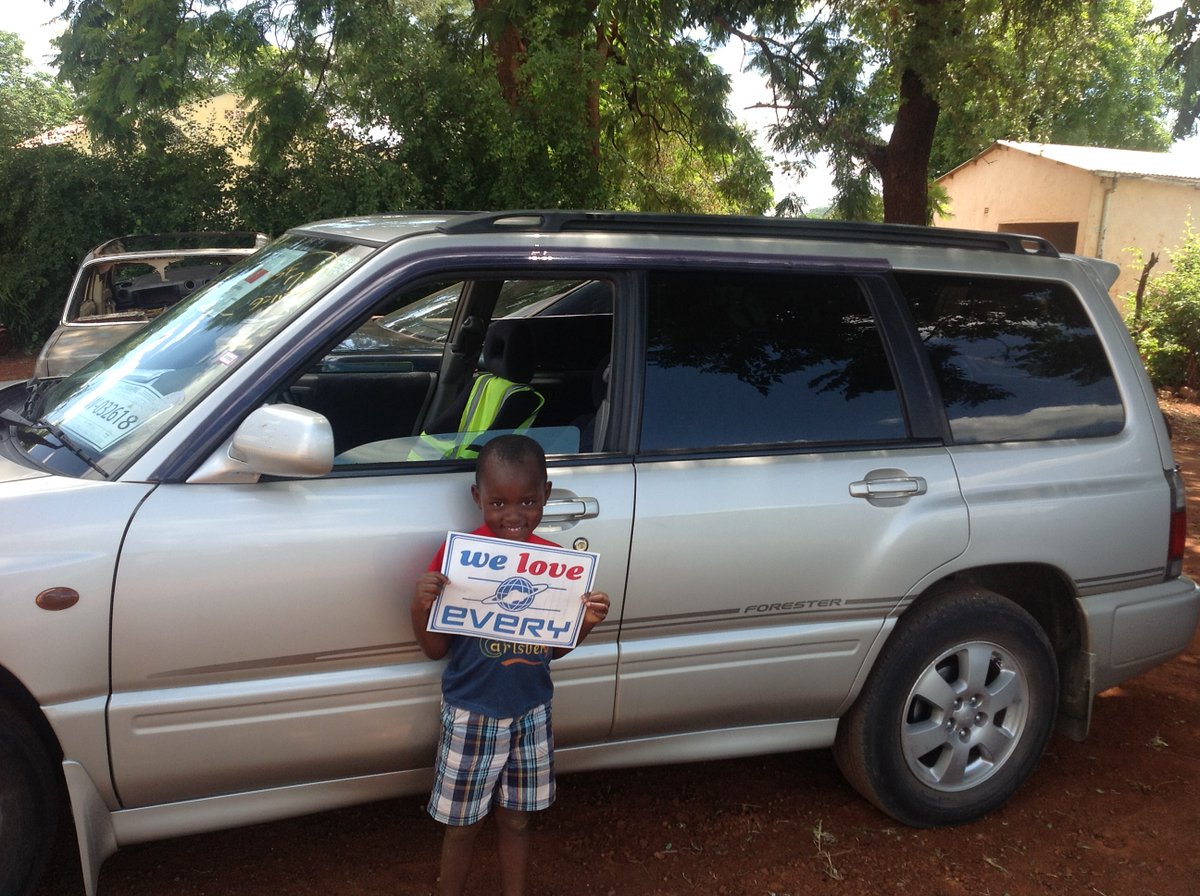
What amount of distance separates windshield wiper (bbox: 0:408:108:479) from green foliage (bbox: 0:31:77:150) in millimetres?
12433

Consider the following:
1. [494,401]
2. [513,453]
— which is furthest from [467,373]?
[513,453]

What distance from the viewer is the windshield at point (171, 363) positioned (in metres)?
2.68

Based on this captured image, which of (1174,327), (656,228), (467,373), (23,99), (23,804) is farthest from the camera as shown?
(23,99)

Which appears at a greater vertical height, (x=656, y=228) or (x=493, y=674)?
(x=656, y=228)

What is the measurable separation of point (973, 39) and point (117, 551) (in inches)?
335

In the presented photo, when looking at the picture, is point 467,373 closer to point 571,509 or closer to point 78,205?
point 571,509

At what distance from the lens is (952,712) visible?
3.44m

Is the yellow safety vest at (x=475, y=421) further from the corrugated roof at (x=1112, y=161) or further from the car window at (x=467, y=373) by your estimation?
the corrugated roof at (x=1112, y=161)

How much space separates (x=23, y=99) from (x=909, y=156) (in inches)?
759

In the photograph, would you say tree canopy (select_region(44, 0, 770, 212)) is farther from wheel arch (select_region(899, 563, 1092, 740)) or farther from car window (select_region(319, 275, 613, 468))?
wheel arch (select_region(899, 563, 1092, 740))

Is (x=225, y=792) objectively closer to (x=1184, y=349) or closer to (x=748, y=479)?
(x=748, y=479)

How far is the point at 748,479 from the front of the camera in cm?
304

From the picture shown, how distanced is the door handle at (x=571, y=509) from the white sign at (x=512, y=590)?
186 mm

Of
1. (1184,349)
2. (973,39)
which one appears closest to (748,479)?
(973,39)
